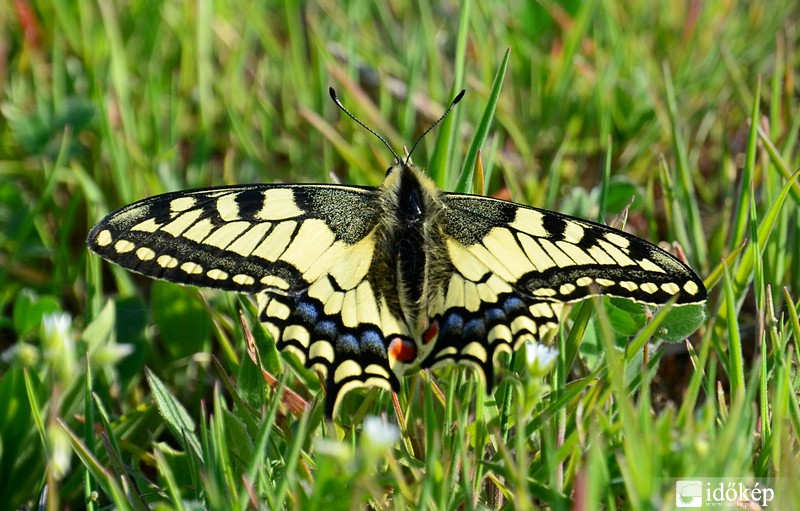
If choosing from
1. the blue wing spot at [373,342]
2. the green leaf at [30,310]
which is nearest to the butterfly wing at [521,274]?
the blue wing spot at [373,342]

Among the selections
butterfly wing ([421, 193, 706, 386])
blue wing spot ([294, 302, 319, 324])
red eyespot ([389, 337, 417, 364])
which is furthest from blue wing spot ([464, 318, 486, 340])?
blue wing spot ([294, 302, 319, 324])

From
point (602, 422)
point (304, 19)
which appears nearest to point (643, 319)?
point (602, 422)

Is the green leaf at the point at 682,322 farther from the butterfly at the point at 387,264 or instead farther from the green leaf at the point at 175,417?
the green leaf at the point at 175,417

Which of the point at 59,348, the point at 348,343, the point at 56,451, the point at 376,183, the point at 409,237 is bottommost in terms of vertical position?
the point at 56,451

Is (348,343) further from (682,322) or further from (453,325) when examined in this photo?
(682,322)

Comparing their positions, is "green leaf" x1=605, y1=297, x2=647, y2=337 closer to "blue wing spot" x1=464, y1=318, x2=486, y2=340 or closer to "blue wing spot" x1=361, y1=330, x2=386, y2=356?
"blue wing spot" x1=464, y1=318, x2=486, y2=340

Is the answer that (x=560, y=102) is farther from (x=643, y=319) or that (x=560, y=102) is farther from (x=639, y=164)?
(x=643, y=319)

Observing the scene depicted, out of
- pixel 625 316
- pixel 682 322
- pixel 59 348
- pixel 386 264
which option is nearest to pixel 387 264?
pixel 386 264
